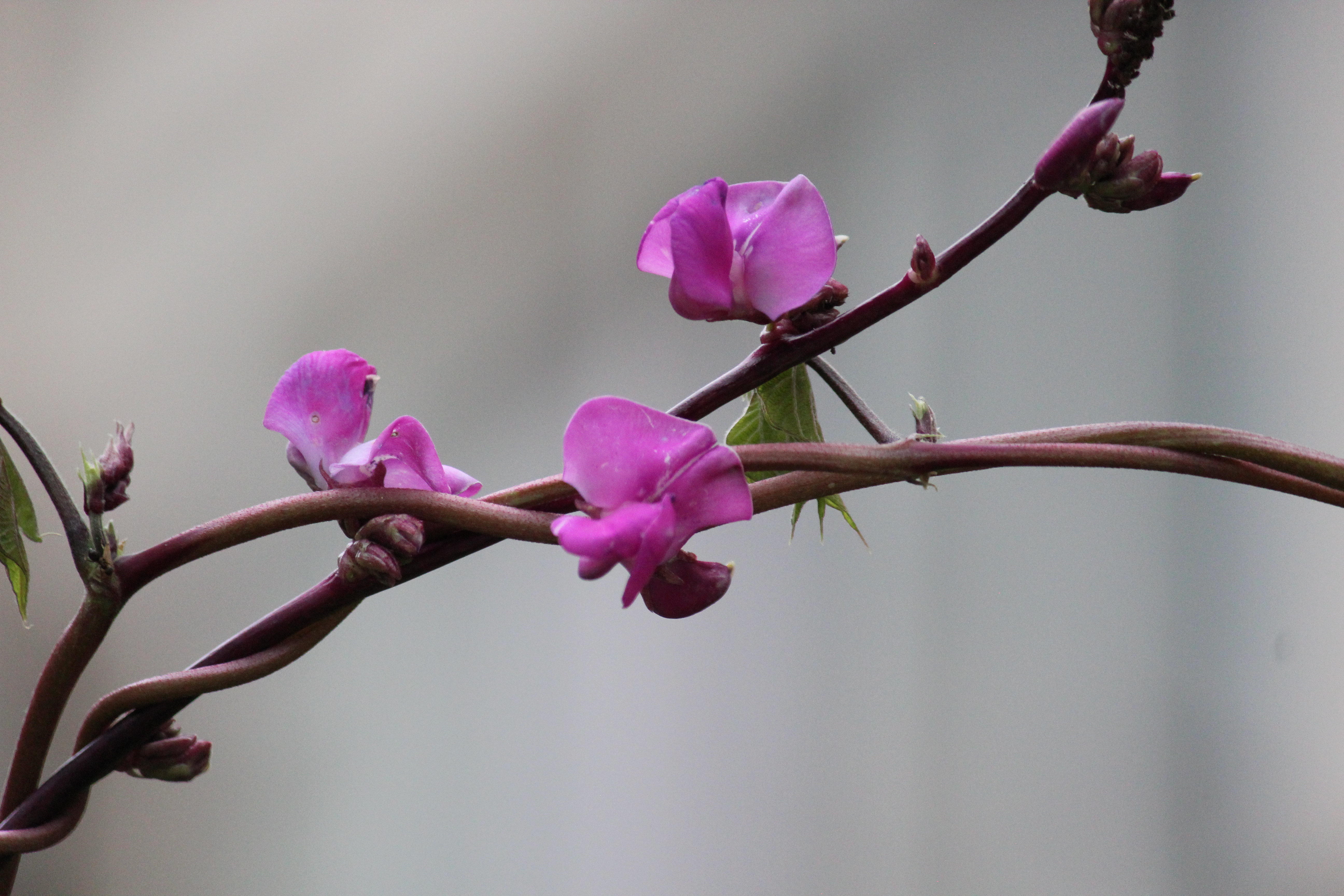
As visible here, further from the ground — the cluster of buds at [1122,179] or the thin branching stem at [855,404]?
the cluster of buds at [1122,179]

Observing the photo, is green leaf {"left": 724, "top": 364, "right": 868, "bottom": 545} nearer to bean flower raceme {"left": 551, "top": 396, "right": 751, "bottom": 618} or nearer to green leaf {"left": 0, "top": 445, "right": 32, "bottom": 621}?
bean flower raceme {"left": 551, "top": 396, "right": 751, "bottom": 618}

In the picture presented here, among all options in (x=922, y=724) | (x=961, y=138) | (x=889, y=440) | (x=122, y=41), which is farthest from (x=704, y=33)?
(x=889, y=440)

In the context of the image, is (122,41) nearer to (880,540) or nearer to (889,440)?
(880,540)

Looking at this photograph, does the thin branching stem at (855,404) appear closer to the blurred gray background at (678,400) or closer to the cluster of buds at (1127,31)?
the cluster of buds at (1127,31)

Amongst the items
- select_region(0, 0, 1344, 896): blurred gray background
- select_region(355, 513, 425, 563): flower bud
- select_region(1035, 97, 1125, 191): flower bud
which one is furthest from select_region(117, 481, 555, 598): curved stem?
select_region(0, 0, 1344, 896): blurred gray background

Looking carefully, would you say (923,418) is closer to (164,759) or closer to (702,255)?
(702,255)

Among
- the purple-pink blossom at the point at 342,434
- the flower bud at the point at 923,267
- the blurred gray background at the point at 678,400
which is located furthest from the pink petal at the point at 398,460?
the blurred gray background at the point at 678,400

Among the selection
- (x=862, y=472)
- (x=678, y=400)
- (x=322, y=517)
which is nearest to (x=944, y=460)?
(x=862, y=472)

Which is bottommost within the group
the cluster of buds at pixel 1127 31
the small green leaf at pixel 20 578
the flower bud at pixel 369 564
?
the small green leaf at pixel 20 578
